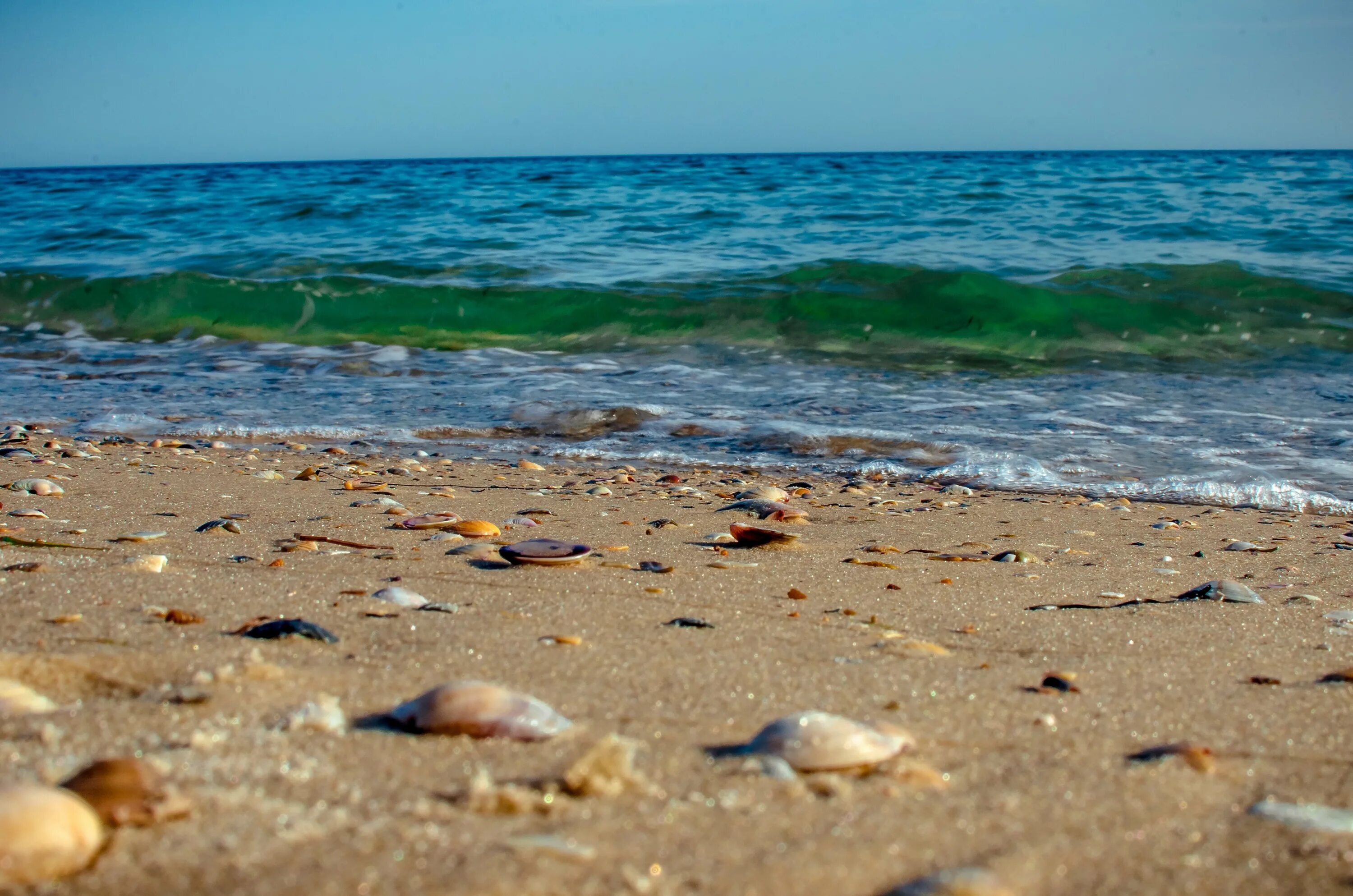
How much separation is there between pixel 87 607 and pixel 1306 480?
155 inches

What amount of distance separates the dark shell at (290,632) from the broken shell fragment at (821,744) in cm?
72

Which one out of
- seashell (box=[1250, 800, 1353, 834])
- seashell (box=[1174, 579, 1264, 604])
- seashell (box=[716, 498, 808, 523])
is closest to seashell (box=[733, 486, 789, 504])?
seashell (box=[716, 498, 808, 523])

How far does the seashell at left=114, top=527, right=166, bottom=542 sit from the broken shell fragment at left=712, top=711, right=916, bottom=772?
181cm

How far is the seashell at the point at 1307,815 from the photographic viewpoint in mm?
1115

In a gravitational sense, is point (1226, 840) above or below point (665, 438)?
above

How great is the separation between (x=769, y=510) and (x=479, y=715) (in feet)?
6.72

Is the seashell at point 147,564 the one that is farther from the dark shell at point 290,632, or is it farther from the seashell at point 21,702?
the seashell at point 21,702

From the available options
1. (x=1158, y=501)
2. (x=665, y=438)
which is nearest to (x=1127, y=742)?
(x=1158, y=501)

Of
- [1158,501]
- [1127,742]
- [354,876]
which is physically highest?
[354,876]

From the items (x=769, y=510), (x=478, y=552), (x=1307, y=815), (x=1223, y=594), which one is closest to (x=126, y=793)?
(x=1307, y=815)

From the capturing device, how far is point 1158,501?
3.73 m

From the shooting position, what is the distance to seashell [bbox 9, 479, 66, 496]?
3.15 metres

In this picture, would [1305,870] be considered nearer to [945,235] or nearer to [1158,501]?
[1158,501]

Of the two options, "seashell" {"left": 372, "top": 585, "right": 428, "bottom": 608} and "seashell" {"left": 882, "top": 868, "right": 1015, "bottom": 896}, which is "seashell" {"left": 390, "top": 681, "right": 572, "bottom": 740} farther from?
"seashell" {"left": 372, "top": 585, "right": 428, "bottom": 608}
